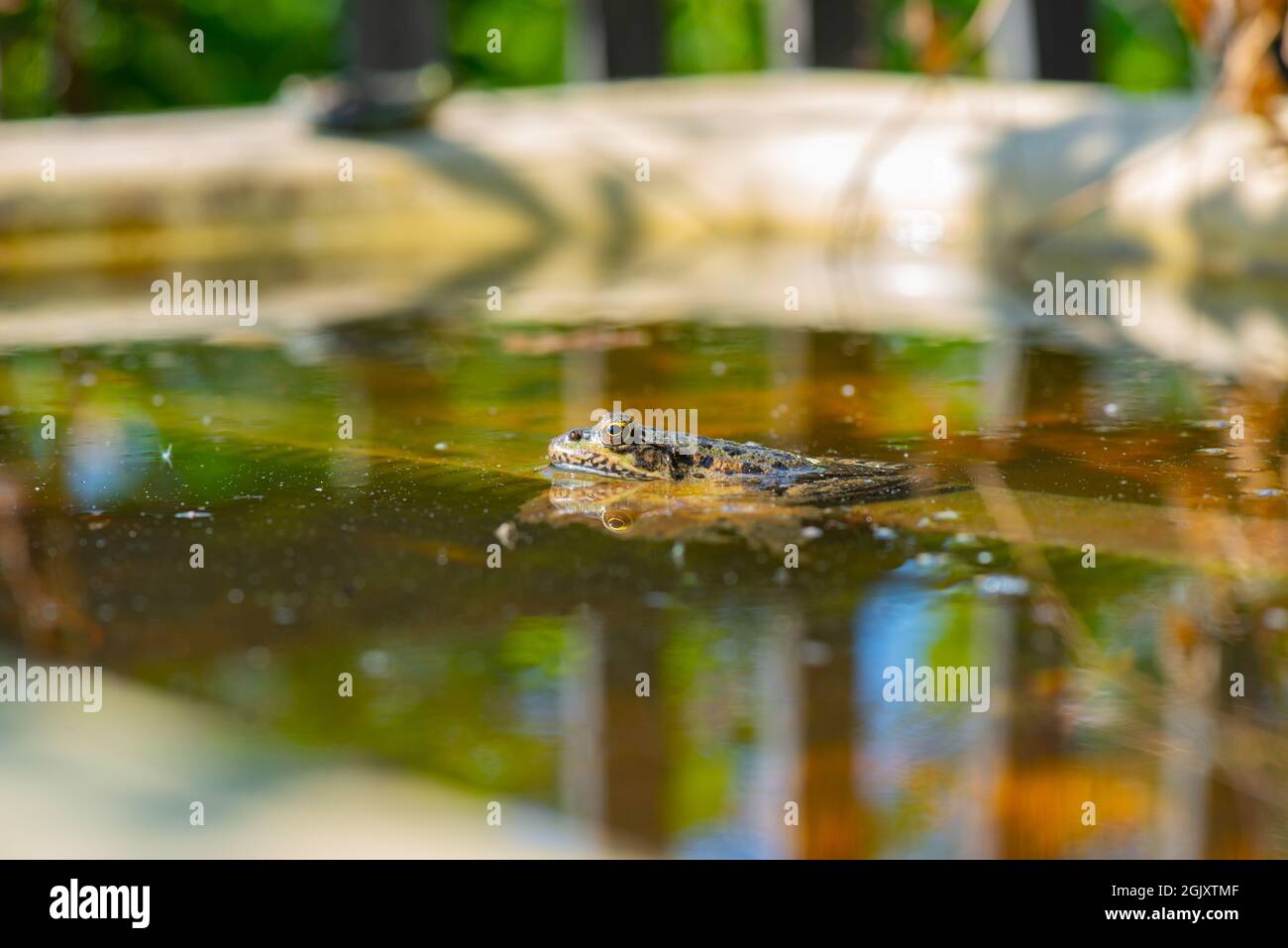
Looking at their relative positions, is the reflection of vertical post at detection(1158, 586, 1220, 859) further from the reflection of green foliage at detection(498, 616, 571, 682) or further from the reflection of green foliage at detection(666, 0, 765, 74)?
the reflection of green foliage at detection(666, 0, 765, 74)

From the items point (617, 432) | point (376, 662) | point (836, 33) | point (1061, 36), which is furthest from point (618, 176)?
point (376, 662)

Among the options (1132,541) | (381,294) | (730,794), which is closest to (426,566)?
(730,794)

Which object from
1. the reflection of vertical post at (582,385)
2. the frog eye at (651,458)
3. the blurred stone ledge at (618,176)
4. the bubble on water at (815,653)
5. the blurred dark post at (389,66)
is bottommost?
the bubble on water at (815,653)

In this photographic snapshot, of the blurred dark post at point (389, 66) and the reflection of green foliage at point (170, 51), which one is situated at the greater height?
the reflection of green foliage at point (170, 51)

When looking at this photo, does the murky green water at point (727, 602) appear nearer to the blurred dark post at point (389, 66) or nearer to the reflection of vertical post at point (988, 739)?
the reflection of vertical post at point (988, 739)

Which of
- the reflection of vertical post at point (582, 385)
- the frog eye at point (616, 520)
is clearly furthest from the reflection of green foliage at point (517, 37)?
the frog eye at point (616, 520)

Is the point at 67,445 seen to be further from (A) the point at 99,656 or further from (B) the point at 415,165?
(B) the point at 415,165

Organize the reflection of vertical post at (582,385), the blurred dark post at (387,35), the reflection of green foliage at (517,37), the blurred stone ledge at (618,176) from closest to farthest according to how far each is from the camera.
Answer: the reflection of vertical post at (582,385) < the blurred stone ledge at (618,176) < the blurred dark post at (387,35) < the reflection of green foliage at (517,37)

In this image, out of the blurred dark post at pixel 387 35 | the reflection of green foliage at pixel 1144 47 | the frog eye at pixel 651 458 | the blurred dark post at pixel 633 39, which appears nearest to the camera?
the frog eye at pixel 651 458
